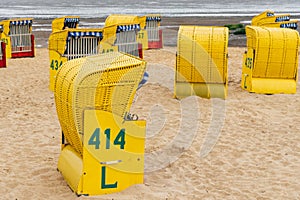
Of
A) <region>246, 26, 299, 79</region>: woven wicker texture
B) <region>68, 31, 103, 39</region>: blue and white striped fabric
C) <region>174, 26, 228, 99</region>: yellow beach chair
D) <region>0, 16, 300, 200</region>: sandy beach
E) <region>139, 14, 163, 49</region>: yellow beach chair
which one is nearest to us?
<region>0, 16, 300, 200</region>: sandy beach

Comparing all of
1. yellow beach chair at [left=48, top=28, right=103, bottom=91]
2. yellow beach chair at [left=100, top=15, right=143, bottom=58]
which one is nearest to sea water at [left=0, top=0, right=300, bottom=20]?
yellow beach chair at [left=100, top=15, right=143, bottom=58]

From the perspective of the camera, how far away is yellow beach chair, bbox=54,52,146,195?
6.73 m

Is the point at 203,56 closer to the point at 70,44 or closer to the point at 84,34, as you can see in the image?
the point at 84,34

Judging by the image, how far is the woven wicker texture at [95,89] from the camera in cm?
671

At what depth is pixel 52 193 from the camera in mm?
7090

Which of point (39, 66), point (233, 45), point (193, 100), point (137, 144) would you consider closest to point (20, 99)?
point (193, 100)

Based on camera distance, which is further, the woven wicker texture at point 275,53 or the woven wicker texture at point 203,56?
the woven wicker texture at point 275,53

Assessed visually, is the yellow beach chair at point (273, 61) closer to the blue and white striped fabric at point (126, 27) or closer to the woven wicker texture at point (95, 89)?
the blue and white striped fabric at point (126, 27)

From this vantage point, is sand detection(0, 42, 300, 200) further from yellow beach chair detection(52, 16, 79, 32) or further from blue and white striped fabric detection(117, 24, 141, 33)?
yellow beach chair detection(52, 16, 79, 32)

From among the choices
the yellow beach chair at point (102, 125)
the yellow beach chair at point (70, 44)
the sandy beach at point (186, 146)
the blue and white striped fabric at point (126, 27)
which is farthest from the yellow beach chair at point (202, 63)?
the yellow beach chair at point (102, 125)

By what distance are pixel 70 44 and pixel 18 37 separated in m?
7.23

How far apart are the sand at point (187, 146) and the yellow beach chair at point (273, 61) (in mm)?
383

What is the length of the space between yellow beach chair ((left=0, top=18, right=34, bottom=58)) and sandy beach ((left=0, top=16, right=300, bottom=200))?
5.62 metres

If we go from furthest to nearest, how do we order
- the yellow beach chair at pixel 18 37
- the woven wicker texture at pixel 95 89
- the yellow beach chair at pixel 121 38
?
1. the yellow beach chair at pixel 18 37
2. the yellow beach chair at pixel 121 38
3. the woven wicker texture at pixel 95 89
